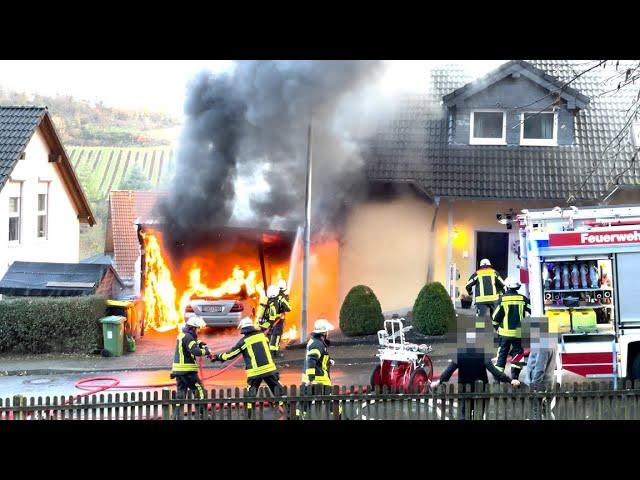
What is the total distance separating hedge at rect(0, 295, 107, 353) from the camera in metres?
17.0

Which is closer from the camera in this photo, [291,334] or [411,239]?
[291,334]

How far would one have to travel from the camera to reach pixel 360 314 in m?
17.6

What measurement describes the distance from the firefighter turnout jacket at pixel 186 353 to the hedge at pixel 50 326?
6.16 m

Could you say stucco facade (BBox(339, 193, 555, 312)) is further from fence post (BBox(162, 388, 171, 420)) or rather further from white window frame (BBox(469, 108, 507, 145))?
fence post (BBox(162, 388, 171, 420))

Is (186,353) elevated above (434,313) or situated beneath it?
situated beneath

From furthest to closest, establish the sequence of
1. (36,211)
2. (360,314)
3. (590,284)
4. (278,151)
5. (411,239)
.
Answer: (36,211)
(411,239)
(278,151)
(360,314)
(590,284)

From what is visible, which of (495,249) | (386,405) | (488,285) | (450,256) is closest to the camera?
(386,405)

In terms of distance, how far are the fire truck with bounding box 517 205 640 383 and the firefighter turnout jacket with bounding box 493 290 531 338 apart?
0.69 ft

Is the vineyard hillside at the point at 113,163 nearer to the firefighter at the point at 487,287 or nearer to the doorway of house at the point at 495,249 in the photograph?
the doorway of house at the point at 495,249

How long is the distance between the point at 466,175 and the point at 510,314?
299 inches

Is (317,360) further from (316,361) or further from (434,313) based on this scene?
(434,313)

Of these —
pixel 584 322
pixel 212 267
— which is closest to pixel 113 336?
pixel 212 267

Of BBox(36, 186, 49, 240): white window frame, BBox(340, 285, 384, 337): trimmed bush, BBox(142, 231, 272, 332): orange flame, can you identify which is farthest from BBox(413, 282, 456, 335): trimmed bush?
BBox(36, 186, 49, 240): white window frame

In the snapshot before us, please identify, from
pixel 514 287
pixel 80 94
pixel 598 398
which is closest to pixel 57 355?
pixel 514 287
